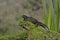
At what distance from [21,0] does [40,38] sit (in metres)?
3.83

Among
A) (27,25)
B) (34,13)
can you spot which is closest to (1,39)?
(27,25)

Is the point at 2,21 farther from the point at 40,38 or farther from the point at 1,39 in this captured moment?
the point at 40,38

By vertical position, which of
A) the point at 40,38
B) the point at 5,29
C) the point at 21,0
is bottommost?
the point at 5,29

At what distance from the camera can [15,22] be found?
4.79 metres

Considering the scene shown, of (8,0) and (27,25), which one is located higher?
(27,25)

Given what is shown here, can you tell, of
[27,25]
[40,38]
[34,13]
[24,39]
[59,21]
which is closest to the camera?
[40,38]

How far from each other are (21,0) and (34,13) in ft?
1.66

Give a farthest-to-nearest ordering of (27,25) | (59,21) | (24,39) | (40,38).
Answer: (59,21) < (24,39) < (27,25) < (40,38)

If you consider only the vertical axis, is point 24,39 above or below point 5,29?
above

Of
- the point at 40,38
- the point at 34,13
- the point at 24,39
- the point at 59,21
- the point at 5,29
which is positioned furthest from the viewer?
the point at 34,13

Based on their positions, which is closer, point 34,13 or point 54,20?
point 54,20

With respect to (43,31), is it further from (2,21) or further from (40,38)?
(2,21)

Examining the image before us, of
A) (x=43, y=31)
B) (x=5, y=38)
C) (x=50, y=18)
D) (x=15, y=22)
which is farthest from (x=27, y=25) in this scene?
(x=15, y=22)

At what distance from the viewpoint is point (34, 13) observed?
16.9 ft
